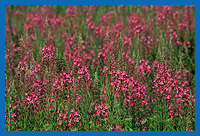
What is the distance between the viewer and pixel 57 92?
5.00 metres

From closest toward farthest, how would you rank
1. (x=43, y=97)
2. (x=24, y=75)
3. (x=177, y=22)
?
(x=24, y=75)
(x=43, y=97)
(x=177, y=22)

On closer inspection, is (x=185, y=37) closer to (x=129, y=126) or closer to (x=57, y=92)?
(x=129, y=126)

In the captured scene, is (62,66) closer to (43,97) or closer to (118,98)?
(43,97)

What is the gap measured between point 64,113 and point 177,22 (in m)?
4.20

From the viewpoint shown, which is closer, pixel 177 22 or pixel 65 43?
pixel 65 43

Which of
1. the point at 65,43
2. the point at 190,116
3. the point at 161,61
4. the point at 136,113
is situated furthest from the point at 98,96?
the point at 65,43

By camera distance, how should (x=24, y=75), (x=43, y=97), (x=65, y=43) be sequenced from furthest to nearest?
(x=65, y=43)
(x=43, y=97)
(x=24, y=75)

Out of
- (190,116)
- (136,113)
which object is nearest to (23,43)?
(136,113)

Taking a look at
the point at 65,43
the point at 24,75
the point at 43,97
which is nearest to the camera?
the point at 24,75

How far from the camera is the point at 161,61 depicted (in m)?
4.66

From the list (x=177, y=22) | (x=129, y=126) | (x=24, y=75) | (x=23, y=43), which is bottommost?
(x=129, y=126)

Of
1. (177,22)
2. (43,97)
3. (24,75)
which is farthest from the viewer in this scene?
(177,22)

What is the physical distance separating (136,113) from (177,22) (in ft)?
12.1

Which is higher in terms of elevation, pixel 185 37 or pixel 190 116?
pixel 185 37
